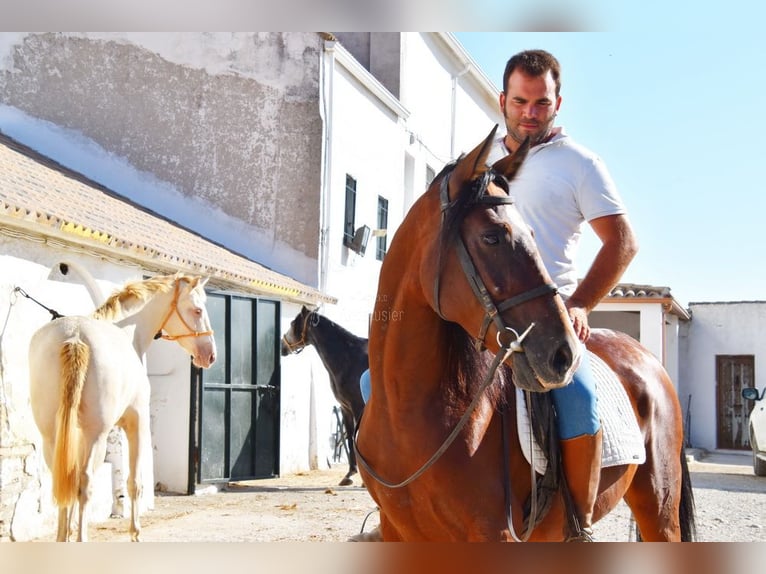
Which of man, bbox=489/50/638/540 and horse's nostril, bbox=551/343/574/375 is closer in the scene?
horse's nostril, bbox=551/343/574/375

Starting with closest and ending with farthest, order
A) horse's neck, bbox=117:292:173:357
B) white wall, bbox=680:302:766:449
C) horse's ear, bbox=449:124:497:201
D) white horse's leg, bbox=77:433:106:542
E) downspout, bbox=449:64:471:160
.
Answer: horse's ear, bbox=449:124:497:201, white horse's leg, bbox=77:433:106:542, horse's neck, bbox=117:292:173:357, downspout, bbox=449:64:471:160, white wall, bbox=680:302:766:449

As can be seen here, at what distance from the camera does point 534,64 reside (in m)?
2.75

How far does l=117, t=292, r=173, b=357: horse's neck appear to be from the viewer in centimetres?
541

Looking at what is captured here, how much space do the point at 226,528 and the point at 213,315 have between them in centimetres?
238

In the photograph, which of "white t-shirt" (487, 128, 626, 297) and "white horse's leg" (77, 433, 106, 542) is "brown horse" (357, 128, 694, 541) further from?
"white horse's leg" (77, 433, 106, 542)

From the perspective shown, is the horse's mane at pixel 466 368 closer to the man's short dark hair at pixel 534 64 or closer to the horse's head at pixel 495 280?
the horse's head at pixel 495 280

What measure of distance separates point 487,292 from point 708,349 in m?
12.9

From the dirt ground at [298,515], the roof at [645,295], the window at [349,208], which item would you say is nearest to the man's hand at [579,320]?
the dirt ground at [298,515]

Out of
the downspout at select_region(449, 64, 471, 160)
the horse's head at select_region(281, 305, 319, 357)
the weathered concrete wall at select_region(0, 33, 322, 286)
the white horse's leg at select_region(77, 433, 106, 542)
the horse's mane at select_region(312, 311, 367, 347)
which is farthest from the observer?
the downspout at select_region(449, 64, 471, 160)

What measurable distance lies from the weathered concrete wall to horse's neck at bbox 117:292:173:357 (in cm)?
457

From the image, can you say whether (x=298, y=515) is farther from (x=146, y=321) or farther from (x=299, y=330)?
(x=299, y=330)

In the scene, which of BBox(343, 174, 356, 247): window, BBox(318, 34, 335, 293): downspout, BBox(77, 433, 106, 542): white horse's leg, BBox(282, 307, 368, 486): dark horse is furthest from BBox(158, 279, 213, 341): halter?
BBox(343, 174, 356, 247): window
